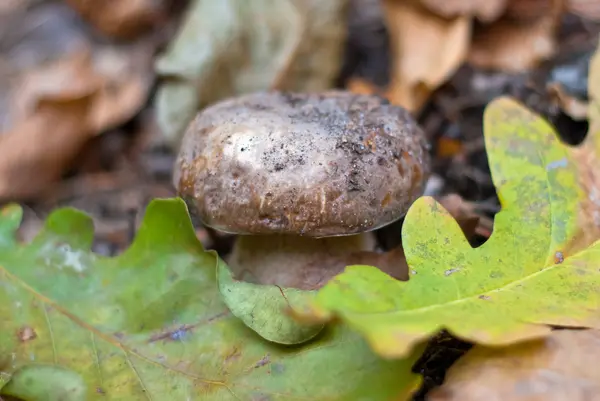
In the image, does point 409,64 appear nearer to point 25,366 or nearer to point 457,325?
point 457,325

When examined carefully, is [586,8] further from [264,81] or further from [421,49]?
[264,81]

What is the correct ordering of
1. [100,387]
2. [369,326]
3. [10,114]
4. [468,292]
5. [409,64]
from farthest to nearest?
[10,114] < [409,64] < [100,387] < [468,292] < [369,326]

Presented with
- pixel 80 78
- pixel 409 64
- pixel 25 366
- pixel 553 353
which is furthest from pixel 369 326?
pixel 80 78

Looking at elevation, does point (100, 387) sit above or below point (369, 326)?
below

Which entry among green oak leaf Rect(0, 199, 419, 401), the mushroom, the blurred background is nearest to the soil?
the blurred background

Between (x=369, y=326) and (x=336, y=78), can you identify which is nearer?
(x=369, y=326)

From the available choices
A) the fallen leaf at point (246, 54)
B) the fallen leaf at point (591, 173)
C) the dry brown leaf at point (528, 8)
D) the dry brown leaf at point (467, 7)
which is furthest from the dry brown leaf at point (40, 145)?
the fallen leaf at point (591, 173)

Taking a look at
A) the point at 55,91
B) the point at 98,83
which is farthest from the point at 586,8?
the point at 55,91
